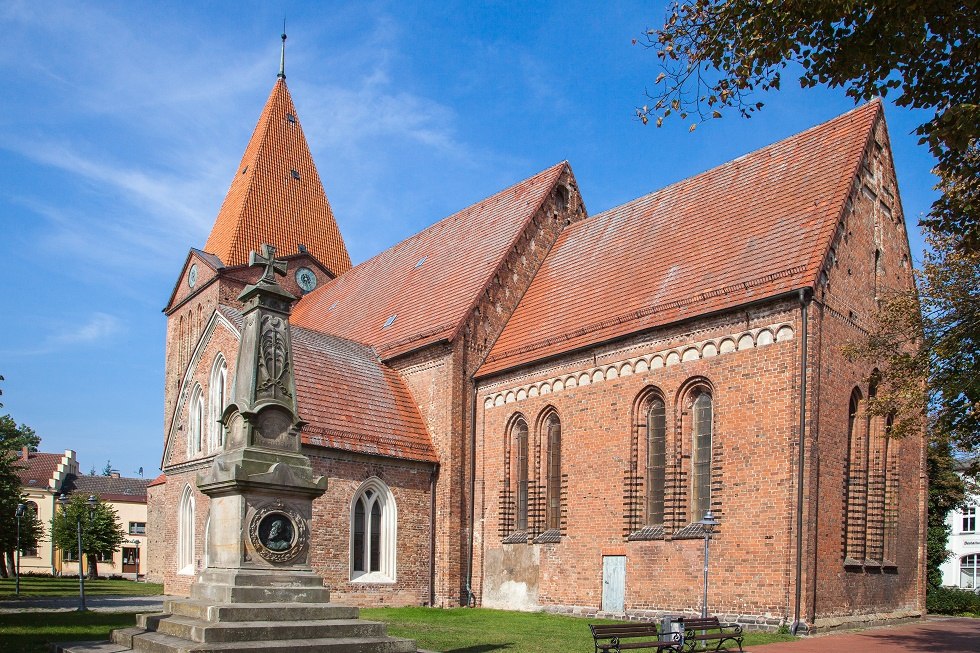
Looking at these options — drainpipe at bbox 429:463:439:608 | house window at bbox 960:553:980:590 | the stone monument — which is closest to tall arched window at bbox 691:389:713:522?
drainpipe at bbox 429:463:439:608

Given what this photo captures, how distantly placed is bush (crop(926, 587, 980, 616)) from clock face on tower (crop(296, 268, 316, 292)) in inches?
1085

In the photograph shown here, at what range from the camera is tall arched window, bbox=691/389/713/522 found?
63.2ft

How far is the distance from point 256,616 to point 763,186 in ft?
53.3

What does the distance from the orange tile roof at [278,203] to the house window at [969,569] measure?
41755 mm

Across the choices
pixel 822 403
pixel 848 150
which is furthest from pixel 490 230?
pixel 822 403

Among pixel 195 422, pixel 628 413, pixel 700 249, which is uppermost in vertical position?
pixel 700 249

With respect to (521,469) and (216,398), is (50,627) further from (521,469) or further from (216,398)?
(521,469)

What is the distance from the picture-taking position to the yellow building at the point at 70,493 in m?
64.8

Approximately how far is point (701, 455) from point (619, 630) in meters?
7.20

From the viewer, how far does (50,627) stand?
17.7 metres

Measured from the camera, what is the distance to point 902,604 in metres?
20.5

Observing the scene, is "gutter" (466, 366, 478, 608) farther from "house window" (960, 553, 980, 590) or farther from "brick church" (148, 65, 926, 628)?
"house window" (960, 553, 980, 590)

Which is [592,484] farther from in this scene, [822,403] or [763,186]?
[763,186]

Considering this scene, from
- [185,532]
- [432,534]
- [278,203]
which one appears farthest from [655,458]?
[278,203]
